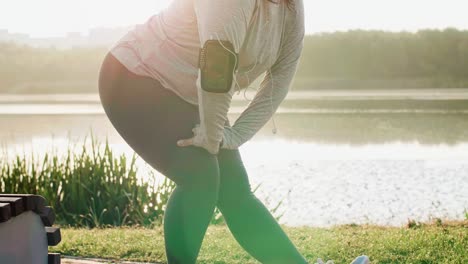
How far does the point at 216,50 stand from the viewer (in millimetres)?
2184

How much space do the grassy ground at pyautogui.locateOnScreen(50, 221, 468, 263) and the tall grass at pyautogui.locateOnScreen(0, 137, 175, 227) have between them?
146 cm

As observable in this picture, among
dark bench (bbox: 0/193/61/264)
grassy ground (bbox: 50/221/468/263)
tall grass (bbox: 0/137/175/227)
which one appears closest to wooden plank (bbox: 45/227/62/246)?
dark bench (bbox: 0/193/61/264)

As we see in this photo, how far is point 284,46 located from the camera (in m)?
2.56

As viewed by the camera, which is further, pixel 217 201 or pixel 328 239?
pixel 328 239

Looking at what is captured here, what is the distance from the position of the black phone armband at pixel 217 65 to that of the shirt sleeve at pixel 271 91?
0.97 ft

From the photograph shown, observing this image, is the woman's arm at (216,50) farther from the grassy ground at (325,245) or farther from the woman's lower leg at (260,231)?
the grassy ground at (325,245)

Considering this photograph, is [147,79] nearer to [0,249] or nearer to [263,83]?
[263,83]

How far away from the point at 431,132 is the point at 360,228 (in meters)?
12.1

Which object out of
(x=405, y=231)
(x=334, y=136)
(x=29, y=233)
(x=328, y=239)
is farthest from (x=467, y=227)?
(x=334, y=136)

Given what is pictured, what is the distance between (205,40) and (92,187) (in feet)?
15.9

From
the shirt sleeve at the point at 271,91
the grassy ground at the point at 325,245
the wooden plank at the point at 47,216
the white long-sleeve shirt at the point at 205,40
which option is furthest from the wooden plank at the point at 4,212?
the grassy ground at the point at 325,245

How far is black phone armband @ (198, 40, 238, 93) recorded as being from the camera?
2.19m

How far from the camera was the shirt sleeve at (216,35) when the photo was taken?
2.18 meters

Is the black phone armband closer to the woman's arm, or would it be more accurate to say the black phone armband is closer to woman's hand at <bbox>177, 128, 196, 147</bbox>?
the woman's arm
